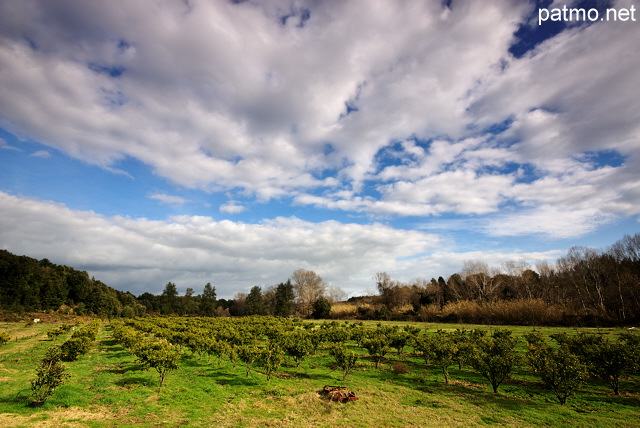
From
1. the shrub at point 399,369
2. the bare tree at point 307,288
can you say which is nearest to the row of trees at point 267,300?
the bare tree at point 307,288

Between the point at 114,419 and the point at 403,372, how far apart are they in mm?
22483

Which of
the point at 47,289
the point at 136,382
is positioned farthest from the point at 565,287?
the point at 47,289

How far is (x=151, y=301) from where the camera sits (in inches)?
5118

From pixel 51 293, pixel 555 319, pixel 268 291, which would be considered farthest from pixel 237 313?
pixel 555 319

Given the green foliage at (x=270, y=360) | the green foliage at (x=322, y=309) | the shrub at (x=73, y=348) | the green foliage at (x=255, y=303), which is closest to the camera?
the green foliage at (x=270, y=360)

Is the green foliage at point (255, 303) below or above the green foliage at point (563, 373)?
below

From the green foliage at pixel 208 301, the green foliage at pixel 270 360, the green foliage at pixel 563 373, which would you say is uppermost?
the green foliage at pixel 563 373

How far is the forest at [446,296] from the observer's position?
5584cm

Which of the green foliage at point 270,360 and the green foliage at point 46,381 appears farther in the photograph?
the green foliage at point 270,360

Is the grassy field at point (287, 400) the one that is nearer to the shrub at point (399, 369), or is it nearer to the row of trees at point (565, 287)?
the shrub at point (399, 369)

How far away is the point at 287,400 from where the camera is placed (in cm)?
1784

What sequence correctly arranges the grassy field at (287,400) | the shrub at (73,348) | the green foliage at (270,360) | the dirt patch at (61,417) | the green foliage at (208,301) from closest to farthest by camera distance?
the dirt patch at (61,417)
the grassy field at (287,400)
the green foliage at (270,360)
the shrub at (73,348)
the green foliage at (208,301)

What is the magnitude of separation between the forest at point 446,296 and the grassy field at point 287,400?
4069 cm

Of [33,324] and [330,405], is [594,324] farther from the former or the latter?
[33,324]
